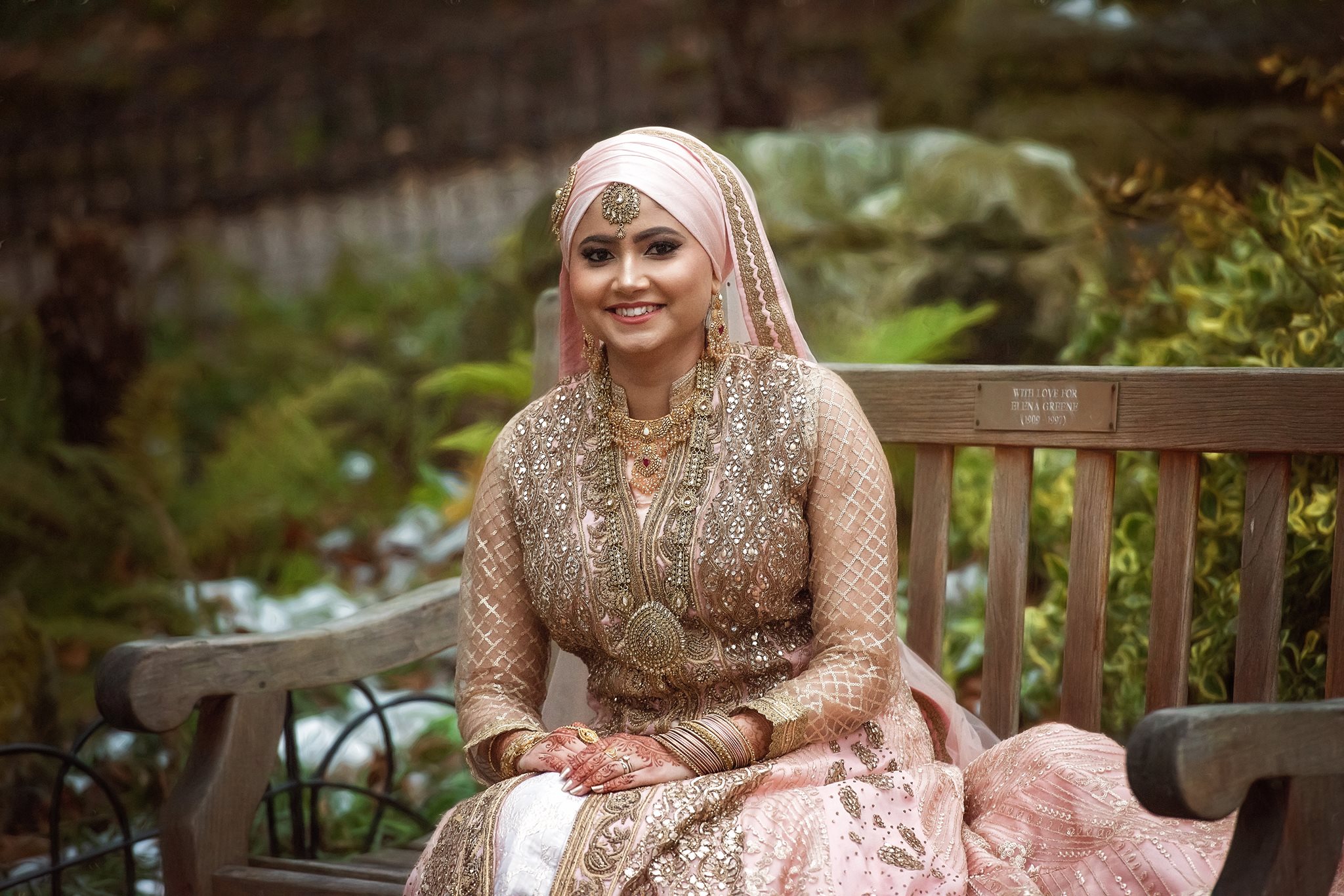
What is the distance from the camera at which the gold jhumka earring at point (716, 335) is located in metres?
2.56

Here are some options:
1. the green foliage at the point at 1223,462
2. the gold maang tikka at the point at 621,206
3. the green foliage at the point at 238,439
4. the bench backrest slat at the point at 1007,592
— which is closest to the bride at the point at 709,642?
the gold maang tikka at the point at 621,206

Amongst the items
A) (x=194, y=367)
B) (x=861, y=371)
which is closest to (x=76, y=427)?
(x=194, y=367)

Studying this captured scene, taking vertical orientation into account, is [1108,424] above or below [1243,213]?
below

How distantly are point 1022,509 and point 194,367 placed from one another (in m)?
4.15

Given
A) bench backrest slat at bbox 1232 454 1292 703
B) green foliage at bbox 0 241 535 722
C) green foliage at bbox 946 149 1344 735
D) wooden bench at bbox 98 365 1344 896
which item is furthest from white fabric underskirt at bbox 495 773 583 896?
green foliage at bbox 0 241 535 722

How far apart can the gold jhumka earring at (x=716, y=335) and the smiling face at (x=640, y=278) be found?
2.5 inches

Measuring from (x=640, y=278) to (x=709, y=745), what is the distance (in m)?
0.74

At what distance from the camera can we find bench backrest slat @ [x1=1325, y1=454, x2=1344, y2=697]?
265 cm

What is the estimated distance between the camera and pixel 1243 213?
140 inches

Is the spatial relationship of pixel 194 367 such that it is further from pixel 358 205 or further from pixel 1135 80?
pixel 1135 80

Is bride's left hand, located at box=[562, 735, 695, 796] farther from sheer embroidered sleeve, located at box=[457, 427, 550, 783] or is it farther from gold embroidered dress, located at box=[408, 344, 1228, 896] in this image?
sheer embroidered sleeve, located at box=[457, 427, 550, 783]

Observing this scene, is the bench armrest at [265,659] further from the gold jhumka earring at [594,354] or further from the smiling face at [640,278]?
the smiling face at [640,278]

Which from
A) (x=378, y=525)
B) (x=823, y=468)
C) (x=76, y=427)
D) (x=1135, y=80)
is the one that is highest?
(x=1135, y=80)

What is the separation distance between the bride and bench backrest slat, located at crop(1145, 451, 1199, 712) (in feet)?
1.26
